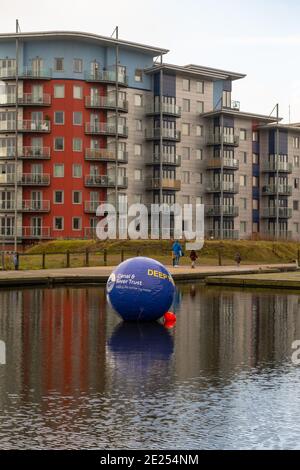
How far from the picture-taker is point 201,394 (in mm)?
11359

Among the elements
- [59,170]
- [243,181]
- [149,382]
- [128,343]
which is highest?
[59,170]

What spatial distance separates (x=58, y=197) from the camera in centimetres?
8538

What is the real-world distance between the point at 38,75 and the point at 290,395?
252 ft

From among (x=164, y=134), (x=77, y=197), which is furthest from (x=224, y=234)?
(x=77, y=197)

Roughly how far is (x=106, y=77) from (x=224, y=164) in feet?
59.8

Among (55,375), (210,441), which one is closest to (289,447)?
(210,441)

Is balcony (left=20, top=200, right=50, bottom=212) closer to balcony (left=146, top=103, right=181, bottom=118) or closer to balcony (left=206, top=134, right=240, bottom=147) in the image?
balcony (left=146, top=103, right=181, bottom=118)

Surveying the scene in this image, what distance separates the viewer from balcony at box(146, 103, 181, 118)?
296 ft

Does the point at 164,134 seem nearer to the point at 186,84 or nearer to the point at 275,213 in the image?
the point at 186,84

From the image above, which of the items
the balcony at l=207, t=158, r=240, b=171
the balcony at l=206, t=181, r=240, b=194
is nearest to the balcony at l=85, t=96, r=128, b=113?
the balcony at l=207, t=158, r=240, b=171

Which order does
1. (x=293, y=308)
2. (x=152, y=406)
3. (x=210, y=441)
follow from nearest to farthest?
(x=210, y=441) < (x=152, y=406) < (x=293, y=308)

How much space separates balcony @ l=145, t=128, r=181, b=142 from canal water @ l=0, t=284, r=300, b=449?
68.1 m

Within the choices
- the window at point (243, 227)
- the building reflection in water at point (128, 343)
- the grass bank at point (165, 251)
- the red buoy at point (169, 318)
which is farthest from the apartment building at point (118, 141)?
the red buoy at point (169, 318)
